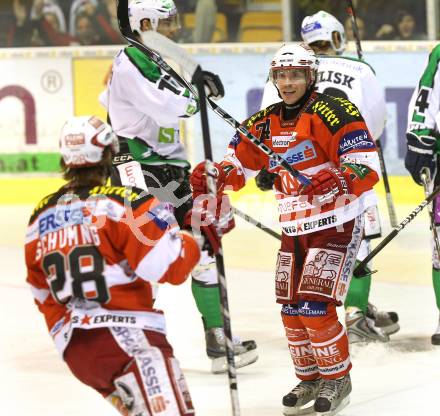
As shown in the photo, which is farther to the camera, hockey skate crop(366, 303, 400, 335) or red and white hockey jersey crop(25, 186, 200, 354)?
hockey skate crop(366, 303, 400, 335)

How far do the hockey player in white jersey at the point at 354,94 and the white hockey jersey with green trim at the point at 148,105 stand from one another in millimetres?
455

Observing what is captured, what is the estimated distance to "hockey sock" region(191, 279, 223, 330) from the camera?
562 cm

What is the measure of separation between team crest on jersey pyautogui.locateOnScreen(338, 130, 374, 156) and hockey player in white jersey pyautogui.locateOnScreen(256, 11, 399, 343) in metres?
1.18

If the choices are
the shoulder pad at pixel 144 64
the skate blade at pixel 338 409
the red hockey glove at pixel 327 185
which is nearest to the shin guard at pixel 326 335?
the skate blade at pixel 338 409

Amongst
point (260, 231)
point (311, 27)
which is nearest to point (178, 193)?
point (311, 27)

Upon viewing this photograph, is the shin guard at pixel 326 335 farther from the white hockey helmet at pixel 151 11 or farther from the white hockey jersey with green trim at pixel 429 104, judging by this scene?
the white hockey helmet at pixel 151 11

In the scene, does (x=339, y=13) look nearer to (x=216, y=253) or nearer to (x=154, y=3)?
(x=154, y=3)

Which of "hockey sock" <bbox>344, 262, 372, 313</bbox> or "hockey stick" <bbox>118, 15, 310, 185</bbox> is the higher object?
"hockey stick" <bbox>118, 15, 310, 185</bbox>

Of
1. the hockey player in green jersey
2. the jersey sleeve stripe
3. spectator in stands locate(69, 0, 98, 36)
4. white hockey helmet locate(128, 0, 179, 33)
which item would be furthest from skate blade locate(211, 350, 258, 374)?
spectator in stands locate(69, 0, 98, 36)

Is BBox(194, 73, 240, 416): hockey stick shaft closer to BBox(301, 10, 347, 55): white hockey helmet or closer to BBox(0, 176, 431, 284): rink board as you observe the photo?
BBox(301, 10, 347, 55): white hockey helmet

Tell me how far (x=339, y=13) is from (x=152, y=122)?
4862 mm

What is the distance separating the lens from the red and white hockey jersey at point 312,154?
4574mm

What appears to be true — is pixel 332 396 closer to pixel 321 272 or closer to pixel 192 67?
pixel 321 272

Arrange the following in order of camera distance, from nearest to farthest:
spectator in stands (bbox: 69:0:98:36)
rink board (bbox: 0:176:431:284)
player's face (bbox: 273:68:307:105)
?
player's face (bbox: 273:68:307:105) < rink board (bbox: 0:176:431:284) < spectator in stands (bbox: 69:0:98:36)
